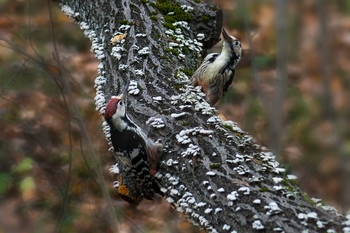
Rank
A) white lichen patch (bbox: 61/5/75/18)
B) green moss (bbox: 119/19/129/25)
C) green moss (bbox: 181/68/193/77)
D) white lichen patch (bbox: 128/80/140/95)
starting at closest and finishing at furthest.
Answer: white lichen patch (bbox: 128/80/140/95) → green moss (bbox: 181/68/193/77) → green moss (bbox: 119/19/129/25) → white lichen patch (bbox: 61/5/75/18)

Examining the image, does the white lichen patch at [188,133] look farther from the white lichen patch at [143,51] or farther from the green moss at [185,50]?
the green moss at [185,50]

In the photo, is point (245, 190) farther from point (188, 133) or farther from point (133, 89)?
point (133, 89)

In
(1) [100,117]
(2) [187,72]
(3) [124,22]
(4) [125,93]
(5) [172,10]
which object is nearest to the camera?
(4) [125,93]

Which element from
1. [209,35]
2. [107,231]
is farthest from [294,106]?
[107,231]

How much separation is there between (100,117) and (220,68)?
8.15ft

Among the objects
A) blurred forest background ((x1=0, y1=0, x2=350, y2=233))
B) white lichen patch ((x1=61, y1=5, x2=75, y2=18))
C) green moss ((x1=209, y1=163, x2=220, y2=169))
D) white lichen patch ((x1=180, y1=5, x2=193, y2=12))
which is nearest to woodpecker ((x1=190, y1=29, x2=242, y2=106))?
white lichen patch ((x1=180, y1=5, x2=193, y2=12))

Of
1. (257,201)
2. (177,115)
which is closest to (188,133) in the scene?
(177,115)

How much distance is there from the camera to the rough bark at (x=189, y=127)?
8.05ft

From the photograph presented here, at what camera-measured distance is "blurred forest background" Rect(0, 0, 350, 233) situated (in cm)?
498

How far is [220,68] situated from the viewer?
405 cm

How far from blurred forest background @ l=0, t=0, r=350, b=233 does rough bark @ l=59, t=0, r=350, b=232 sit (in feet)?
1.97

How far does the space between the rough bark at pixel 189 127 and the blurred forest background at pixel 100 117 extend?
0.60m

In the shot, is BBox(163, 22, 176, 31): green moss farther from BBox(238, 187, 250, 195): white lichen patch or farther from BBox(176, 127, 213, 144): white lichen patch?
BBox(238, 187, 250, 195): white lichen patch

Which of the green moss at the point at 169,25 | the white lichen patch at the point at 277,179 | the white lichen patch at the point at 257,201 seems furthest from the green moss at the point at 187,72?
the white lichen patch at the point at 257,201
